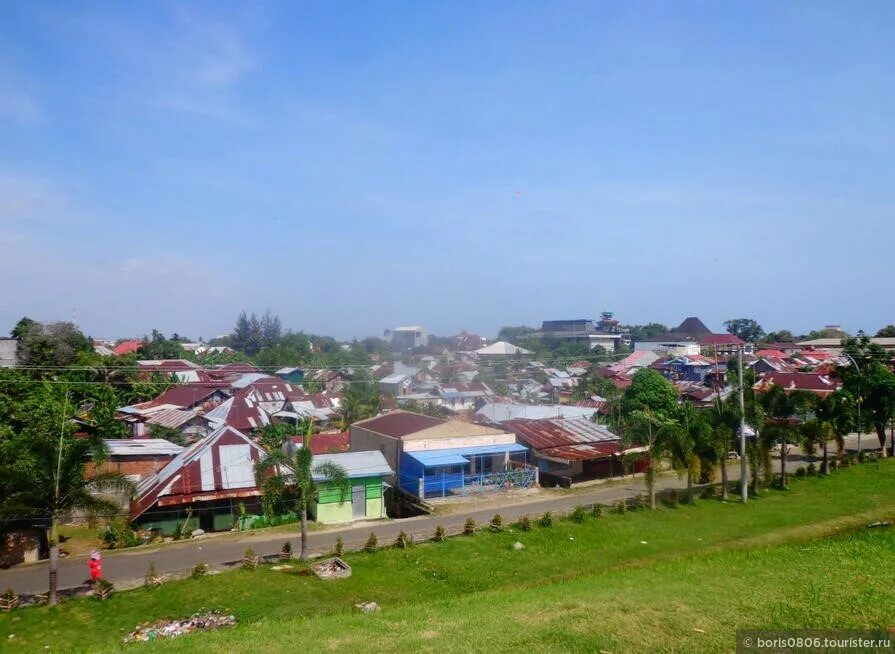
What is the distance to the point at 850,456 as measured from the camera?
33906 millimetres

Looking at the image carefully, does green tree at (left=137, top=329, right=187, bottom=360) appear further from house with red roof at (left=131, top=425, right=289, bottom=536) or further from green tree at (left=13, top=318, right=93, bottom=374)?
house with red roof at (left=131, top=425, right=289, bottom=536)

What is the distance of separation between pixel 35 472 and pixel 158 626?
553 centimetres

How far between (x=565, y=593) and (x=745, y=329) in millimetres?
111613

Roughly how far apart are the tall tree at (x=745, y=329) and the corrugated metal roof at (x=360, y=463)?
100616 mm

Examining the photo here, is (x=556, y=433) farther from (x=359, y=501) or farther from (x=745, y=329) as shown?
(x=745, y=329)

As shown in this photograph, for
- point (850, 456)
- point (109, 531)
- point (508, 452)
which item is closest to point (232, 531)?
point (109, 531)

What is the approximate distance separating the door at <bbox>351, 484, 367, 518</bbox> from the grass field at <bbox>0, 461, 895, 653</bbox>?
6.16m

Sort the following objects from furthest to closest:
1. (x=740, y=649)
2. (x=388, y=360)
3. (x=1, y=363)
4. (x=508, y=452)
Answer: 1. (x=388, y=360)
2. (x=1, y=363)
3. (x=508, y=452)
4. (x=740, y=649)

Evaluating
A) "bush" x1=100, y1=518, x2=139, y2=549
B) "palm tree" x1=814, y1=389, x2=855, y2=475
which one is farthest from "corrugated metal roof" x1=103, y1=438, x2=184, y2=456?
"palm tree" x1=814, y1=389, x2=855, y2=475

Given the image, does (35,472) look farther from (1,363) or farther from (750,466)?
(1,363)

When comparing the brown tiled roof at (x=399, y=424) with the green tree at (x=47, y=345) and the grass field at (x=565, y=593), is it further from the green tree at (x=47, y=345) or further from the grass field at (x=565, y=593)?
the green tree at (x=47, y=345)

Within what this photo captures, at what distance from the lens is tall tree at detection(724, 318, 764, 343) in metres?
110

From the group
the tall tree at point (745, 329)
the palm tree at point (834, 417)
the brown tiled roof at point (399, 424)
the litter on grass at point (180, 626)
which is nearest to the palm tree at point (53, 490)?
the litter on grass at point (180, 626)

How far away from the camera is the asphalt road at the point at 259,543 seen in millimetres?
17766
